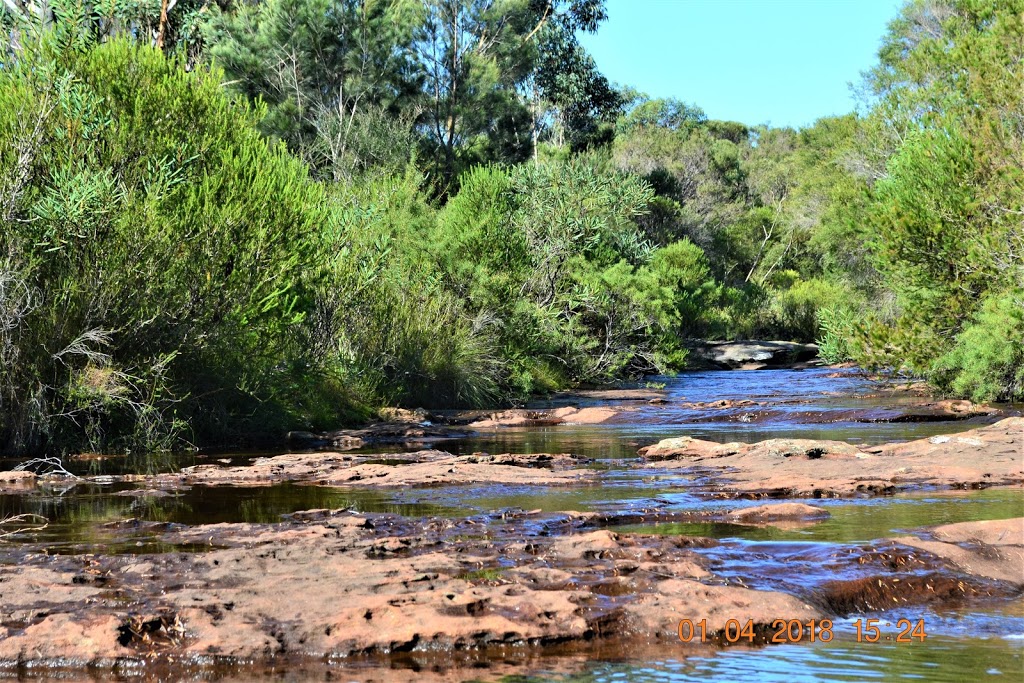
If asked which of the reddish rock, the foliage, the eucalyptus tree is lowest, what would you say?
the reddish rock

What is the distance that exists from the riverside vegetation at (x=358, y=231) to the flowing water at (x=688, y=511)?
A: 2.12m

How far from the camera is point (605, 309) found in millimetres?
30469

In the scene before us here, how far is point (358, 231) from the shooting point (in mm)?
22016

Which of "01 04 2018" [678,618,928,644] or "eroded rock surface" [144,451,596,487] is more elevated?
"eroded rock surface" [144,451,596,487]

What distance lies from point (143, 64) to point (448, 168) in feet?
88.0

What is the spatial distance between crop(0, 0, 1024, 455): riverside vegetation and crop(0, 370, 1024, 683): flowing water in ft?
6.94

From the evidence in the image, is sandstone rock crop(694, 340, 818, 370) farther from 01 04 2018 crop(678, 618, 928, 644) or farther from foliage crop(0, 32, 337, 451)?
01 04 2018 crop(678, 618, 928, 644)

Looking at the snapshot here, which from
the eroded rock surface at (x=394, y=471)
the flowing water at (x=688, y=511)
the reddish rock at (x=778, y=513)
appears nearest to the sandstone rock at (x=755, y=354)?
the flowing water at (x=688, y=511)

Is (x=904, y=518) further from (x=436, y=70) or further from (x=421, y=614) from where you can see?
(x=436, y=70)

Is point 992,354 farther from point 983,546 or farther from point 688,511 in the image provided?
point 983,546

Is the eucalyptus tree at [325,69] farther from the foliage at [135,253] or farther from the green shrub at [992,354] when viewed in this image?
the green shrub at [992,354]

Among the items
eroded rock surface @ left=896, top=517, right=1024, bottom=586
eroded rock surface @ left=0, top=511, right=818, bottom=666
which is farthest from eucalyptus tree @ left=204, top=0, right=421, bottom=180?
eroded rock surface @ left=896, top=517, right=1024, bottom=586

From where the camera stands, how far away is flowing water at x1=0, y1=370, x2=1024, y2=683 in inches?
200

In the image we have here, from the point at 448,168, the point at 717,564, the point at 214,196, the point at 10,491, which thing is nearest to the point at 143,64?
the point at 214,196
